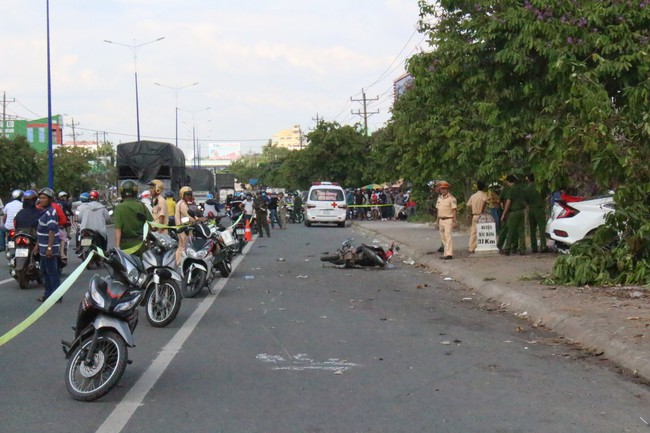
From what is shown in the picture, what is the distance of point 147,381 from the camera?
7234mm

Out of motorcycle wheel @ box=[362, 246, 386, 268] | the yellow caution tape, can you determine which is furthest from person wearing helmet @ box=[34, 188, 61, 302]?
motorcycle wheel @ box=[362, 246, 386, 268]

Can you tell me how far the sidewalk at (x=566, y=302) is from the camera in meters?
8.49

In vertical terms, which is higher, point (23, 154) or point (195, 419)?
point (23, 154)

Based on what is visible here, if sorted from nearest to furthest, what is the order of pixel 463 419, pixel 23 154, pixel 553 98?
pixel 463 419 < pixel 553 98 < pixel 23 154

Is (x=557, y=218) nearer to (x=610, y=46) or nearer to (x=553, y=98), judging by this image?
(x=553, y=98)

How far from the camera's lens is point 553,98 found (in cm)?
1511

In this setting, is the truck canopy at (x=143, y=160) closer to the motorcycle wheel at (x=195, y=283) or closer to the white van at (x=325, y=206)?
the white van at (x=325, y=206)

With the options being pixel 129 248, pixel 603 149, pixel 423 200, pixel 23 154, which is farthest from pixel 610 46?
pixel 23 154

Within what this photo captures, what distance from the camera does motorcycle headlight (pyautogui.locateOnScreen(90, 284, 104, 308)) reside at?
6.77 m

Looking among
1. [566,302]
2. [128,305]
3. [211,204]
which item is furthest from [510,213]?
[128,305]

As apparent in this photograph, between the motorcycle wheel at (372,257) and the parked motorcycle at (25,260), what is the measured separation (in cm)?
676

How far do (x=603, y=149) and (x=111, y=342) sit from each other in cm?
823

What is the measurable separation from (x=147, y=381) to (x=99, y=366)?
2.32ft

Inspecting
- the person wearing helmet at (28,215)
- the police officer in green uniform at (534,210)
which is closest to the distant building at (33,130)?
the police officer in green uniform at (534,210)
